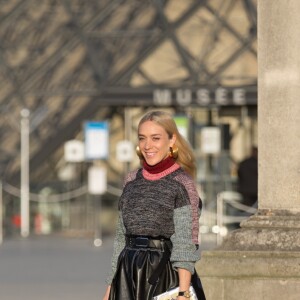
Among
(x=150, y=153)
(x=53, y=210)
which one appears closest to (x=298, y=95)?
(x=150, y=153)

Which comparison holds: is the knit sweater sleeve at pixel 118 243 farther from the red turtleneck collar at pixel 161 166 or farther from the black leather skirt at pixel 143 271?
the red turtleneck collar at pixel 161 166

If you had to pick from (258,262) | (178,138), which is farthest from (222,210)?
(178,138)

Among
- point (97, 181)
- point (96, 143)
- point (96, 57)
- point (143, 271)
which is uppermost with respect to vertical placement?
point (96, 57)

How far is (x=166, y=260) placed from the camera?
9297 millimetres

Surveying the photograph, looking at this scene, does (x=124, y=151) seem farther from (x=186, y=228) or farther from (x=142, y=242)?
(x=186, y=228)

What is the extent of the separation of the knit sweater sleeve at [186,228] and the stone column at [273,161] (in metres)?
4.29

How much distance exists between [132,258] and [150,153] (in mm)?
616

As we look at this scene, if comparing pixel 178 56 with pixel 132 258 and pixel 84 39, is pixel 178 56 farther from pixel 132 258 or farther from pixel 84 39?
pixel 132 258

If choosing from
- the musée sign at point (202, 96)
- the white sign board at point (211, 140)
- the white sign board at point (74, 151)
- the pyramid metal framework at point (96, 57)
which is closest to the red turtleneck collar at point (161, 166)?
the white sign board at point (74, 151)

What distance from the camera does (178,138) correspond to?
368 inches

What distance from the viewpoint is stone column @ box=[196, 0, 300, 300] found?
44.8 feet

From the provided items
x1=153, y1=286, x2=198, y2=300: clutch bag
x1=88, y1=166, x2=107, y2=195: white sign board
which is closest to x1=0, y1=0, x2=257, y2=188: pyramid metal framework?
x1=88, y1=166, x2=107, y2=195: white sign board

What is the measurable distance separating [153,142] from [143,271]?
0.74 meters

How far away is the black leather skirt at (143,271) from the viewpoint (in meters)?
9.23
